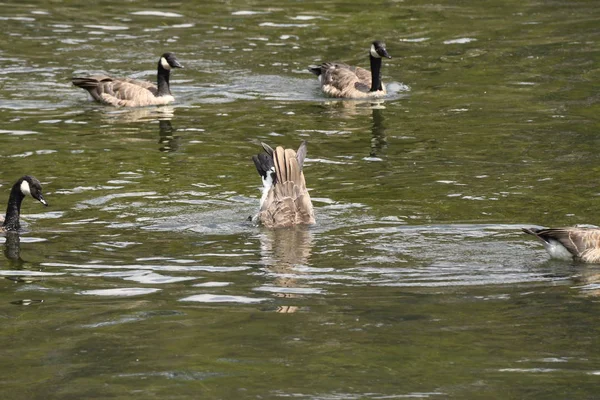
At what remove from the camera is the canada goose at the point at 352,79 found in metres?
22.8

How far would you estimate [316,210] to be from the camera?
48.0 feet

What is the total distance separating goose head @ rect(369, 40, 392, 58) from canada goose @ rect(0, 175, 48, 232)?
10213 mm

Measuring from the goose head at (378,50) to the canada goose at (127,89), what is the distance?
3.60 metres

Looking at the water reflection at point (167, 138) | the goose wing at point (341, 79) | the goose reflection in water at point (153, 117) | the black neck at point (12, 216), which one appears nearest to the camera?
the black neck at point (12, 216)

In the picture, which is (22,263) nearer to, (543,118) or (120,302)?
(120,302)

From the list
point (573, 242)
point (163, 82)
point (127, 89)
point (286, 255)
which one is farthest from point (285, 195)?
point (127, 89)

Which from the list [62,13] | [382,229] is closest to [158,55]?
[62,13]

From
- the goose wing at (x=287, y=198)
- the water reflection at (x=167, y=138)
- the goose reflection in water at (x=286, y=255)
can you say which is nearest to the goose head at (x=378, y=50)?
the water reflection at (x=167, y=138)

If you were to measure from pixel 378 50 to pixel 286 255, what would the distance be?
11.1 meters

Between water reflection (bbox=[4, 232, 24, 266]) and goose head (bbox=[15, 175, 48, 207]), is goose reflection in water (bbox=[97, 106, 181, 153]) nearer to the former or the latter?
goose head (bbox=[15, 175, 48, 207])

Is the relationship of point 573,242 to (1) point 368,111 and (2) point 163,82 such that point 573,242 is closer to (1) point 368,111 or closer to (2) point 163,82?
(1) point 368,111

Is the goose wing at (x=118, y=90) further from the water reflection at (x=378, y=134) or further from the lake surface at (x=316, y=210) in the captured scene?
the water reflection at (x=378, y=134)

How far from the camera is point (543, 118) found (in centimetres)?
1972

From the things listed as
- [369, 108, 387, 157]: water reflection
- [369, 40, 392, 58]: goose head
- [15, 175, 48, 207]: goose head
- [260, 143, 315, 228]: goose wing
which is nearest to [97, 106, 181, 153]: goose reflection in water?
[369, 108, 387, 157]: water reflection
